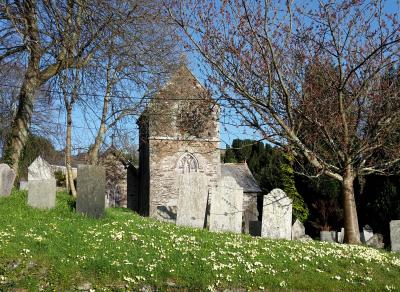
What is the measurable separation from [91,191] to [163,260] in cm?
365

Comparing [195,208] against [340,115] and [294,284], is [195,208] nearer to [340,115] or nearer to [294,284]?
[340,115]

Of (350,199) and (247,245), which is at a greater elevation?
(350,199)

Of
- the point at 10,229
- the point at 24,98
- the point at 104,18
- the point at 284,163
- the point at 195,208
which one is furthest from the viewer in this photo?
the point at 284,163

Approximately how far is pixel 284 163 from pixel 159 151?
8.18 meters

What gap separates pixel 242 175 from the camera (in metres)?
35.9

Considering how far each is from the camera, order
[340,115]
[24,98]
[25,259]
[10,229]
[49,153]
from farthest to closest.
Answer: [49,153]
[24,98]
[340,115]
[10,229]
[25,259]

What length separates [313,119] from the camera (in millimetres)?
11297

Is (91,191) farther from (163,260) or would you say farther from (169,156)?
(169,156)

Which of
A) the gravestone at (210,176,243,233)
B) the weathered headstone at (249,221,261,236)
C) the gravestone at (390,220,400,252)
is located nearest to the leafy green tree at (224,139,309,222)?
the weathered headstone at (249,221,261,236)

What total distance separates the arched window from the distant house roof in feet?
11.6

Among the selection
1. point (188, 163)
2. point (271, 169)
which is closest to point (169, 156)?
point (188, 163)

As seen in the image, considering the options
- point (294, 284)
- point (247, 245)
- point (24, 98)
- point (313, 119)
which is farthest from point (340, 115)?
point (24, 98)

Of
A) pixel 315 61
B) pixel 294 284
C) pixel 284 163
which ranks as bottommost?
pixel 294 284

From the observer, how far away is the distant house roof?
34469 mm
